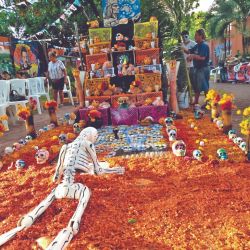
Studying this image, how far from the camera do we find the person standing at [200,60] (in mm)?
8133

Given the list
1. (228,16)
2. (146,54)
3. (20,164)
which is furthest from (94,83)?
(228,16)

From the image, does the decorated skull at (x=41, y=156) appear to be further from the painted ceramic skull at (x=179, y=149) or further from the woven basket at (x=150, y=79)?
the woven basket at (x=150, y=79)

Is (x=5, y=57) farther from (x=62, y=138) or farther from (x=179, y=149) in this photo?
(x=179, y=149)

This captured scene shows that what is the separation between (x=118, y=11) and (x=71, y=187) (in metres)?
6.96

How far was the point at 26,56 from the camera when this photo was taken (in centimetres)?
1695

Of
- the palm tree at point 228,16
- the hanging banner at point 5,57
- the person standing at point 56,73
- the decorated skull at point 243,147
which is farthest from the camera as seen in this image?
the palm tree at point 228,16

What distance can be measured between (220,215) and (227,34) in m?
22.8

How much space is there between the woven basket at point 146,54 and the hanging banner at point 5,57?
7.26m

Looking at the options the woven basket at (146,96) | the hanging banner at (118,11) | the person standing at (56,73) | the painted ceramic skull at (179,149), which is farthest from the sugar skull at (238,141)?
Answer: the person standing at (56,73)

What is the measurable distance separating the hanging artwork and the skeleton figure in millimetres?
12933

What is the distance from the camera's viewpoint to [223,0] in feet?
72.8

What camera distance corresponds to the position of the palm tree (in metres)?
20.7

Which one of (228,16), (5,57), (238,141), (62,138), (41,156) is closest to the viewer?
(41,156)

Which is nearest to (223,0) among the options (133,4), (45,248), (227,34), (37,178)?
(227,34)
